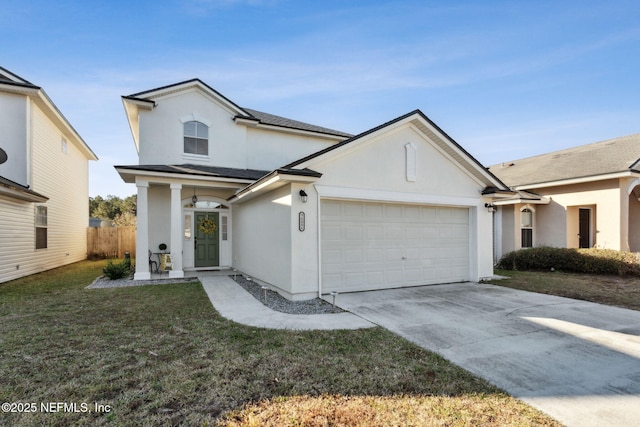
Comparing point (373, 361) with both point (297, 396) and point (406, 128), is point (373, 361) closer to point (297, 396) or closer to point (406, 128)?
point (297, 396)

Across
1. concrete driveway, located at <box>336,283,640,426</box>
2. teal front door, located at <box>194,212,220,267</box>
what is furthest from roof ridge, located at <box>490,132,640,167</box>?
teal front door, located at <box>194,212,220,267</box>

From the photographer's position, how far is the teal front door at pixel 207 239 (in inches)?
466

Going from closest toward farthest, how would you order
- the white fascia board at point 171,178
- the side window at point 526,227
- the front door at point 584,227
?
1. the white fascia board at point 171,178
2. the front door at point 584,227
3. the side window at point 526,227

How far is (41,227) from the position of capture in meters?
12.3

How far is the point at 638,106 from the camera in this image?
13.2m

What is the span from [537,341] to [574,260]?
959 centimetres

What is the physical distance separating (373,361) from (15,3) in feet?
38.0

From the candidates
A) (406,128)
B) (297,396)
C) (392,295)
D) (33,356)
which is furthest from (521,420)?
(406,128)

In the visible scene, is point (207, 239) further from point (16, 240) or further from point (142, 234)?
point (16, 240)

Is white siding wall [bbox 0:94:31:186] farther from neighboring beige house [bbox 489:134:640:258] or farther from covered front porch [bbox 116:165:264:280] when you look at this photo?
neighboring beige house [bbox 489:134:640:258]

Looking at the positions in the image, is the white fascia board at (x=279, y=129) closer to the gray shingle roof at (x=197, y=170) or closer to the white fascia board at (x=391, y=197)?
the gray shingle roof at (x=197, y=170)

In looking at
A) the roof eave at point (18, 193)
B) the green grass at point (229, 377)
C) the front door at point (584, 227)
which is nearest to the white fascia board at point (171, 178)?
the roof eave at point (18, 193)

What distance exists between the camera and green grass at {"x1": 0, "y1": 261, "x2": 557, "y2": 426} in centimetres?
269

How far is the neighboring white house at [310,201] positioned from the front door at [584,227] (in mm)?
7697
